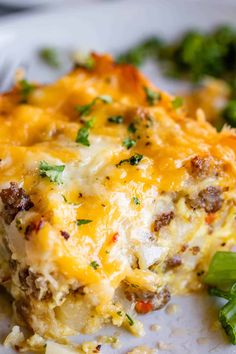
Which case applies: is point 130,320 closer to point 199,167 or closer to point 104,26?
point 199,167

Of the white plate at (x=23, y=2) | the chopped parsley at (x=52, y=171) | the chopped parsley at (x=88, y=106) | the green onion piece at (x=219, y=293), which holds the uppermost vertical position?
the chopped parsley at (x=52, y=171)

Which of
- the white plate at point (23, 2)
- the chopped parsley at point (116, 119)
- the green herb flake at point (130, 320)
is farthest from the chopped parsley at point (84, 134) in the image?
the white plate at point (23, 2)

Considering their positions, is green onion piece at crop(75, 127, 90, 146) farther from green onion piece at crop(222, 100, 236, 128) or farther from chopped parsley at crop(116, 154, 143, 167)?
green onion piece at crop(222, 100, 236, 128)

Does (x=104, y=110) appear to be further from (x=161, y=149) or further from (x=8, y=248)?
(x=8, y=248)

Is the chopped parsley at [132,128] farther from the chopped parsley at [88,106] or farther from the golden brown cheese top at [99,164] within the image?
the chopped parsley at [88,106]

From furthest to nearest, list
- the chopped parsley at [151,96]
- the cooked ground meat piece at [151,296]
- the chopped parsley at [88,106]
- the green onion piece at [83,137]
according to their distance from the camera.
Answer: the chopped parsley at [151,96] < the chopped parsley at [88,106] < the green onion piece at [83,137] < the cooked ground meat piece at [151,296]

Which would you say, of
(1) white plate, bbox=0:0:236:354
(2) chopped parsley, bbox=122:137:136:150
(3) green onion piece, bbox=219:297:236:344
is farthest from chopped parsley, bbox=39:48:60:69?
(3) green onion piece, bbox=219:297:236:344

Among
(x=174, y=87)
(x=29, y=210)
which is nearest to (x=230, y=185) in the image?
(x=29, y=210)
